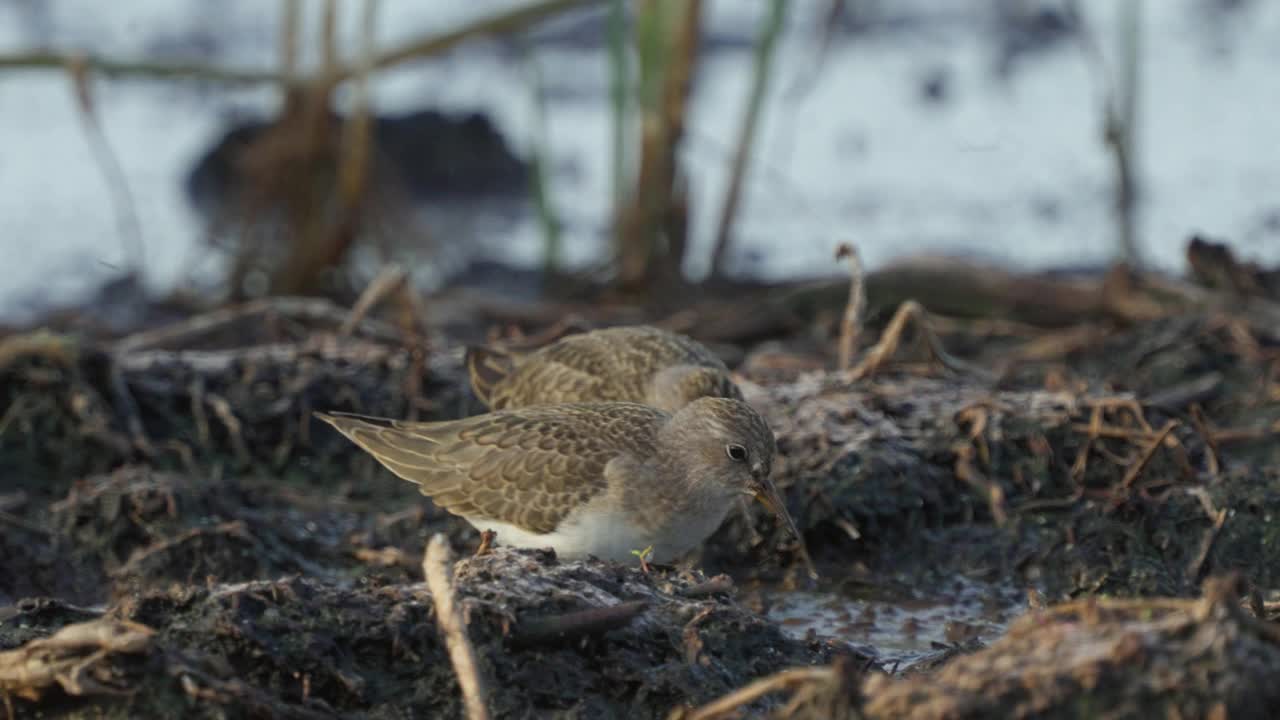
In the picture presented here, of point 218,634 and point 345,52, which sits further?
point 345,52

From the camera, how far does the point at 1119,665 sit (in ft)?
11.6

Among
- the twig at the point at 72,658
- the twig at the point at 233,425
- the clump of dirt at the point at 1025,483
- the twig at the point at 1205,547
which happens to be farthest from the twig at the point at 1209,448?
the twig at the point at 72,658

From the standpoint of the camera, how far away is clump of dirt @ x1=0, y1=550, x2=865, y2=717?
3.91 meters

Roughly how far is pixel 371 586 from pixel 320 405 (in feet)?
9.52

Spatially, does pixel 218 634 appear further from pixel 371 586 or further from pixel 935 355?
pixel 935 355

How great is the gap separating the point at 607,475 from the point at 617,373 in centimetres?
117

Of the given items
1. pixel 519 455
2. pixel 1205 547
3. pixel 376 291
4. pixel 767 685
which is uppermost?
pixel 767 685

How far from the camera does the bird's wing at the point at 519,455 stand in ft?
18.6

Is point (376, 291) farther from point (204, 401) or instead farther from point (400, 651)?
point (400, 651)

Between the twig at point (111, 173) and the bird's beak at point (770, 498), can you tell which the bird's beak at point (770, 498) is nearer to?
the bird's beak at point (770, 498)

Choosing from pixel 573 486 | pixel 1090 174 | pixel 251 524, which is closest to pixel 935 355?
pixel 573 486

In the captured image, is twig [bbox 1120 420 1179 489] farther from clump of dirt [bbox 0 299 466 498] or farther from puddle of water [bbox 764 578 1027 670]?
clump of dirt [bbox 0 299 466 498]

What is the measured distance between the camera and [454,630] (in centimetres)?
388

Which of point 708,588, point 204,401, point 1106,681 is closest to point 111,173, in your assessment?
point 204,401
